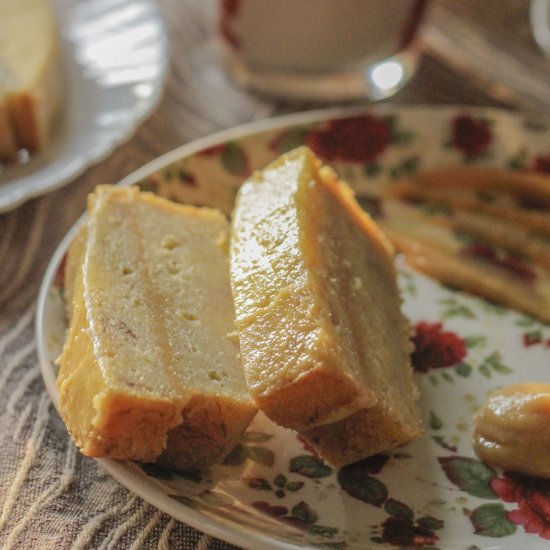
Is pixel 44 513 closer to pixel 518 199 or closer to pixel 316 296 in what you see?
pixel 316 296

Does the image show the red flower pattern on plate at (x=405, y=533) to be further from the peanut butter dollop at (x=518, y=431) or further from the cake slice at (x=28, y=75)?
the cake slice at (x=28, y=75)

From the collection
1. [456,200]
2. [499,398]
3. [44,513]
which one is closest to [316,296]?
[499,398]

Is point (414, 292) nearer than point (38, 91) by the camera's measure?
Yes

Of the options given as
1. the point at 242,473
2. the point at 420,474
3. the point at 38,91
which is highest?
the point at 38,91

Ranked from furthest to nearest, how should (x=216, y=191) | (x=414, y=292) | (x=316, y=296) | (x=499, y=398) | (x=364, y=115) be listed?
1. (x=364, y=115)
2. (x=216, y=191)
3. (x=414, y=292)
4. (x=499, y=398)
5. (x=316, y=296)

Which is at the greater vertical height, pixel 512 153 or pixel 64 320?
pixel 64 320

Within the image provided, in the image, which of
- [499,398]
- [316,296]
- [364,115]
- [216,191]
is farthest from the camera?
[364,115]

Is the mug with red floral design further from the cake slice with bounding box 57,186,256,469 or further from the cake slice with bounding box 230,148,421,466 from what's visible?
the cake slice with bounding box 57,186,256,469
